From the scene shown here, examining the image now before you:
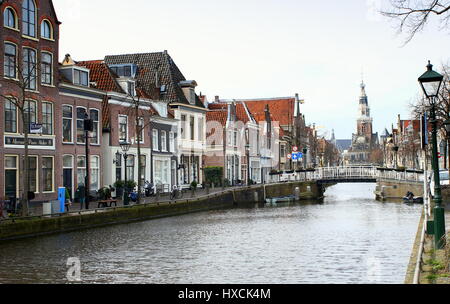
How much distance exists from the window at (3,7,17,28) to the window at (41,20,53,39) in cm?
272

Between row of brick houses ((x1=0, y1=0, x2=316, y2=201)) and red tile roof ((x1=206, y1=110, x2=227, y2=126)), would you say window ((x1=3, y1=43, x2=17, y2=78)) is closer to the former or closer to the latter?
row of brick houses ((x1=0, y1=0, x2=316, y2=201))

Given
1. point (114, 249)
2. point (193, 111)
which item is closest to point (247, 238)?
point (114, 249)

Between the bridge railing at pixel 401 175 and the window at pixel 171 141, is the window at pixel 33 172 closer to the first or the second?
the window at pixel 171 141

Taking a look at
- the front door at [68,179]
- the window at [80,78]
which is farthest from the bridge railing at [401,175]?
the front door at [68,179]

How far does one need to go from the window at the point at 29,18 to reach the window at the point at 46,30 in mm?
933

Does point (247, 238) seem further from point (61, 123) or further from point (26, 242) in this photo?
point (61, 123)

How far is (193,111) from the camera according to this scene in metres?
64.4

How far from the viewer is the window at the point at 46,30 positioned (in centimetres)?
3984

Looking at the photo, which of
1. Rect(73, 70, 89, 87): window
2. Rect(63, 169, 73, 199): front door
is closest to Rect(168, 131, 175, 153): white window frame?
Rect(73, 70, 89, 87): window

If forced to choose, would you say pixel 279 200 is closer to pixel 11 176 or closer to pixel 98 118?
pixel 98 118

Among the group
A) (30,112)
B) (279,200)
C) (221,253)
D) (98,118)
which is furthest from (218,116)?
(221,253)

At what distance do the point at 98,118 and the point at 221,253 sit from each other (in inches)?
1035

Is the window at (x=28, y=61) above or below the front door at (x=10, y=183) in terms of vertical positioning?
above

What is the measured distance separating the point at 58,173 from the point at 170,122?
1871cm
